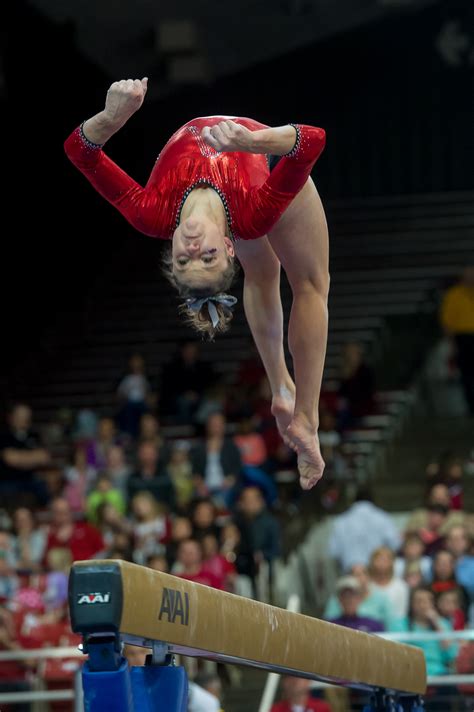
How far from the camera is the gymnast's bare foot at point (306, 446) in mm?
4660

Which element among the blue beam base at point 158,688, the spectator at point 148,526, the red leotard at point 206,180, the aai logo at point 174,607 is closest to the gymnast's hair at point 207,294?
the red leotard at point 206,180

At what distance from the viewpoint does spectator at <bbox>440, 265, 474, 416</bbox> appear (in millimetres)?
11266

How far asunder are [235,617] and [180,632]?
13.7 inches

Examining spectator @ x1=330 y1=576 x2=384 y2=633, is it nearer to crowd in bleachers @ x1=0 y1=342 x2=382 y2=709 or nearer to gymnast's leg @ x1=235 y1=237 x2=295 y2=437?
crowd in bleachers @ x1=0 y1=342 x2=382 y2=709

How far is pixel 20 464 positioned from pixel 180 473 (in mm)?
1602

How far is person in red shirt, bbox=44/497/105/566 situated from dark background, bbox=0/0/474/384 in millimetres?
5664

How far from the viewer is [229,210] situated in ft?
13.5

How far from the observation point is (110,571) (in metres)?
2.98

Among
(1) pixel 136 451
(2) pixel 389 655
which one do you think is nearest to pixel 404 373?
(1) pixel 136 451

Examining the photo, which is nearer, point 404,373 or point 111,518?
point 111,518

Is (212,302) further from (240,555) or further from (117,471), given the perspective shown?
(117,471)

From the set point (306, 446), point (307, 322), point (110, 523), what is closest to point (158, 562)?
point (110, 523)

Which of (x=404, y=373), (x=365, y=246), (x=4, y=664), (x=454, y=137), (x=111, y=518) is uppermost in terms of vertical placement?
(x=454, y=137)

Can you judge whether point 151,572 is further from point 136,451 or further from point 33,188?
point 33,188
